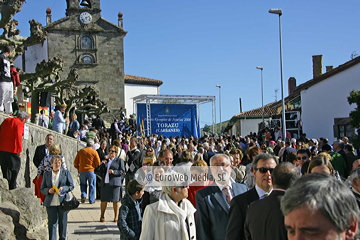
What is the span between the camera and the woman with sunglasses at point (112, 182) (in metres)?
10.2


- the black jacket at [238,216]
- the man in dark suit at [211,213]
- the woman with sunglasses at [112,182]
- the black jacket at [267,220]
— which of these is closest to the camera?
the black jacket at [267,220]

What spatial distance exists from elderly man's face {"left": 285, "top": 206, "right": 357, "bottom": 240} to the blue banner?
29158 millimetres

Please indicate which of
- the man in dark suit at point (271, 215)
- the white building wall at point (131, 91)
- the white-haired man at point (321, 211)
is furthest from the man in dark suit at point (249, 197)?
the white building wall at point (131, 91)

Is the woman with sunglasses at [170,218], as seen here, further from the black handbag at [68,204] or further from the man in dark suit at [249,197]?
the black handbag at [68,204]

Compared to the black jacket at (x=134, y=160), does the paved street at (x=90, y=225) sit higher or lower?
lower

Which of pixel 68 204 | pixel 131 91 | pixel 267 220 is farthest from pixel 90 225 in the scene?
pixel 131 91

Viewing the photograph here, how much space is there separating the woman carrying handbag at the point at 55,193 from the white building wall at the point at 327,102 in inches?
931

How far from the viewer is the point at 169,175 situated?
4.97m

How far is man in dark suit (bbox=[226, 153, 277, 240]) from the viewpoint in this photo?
413 centimetres

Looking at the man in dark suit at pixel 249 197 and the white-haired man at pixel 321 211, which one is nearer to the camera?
the white-haired man at pixel 321 211

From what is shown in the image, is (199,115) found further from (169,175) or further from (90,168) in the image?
(169,175)

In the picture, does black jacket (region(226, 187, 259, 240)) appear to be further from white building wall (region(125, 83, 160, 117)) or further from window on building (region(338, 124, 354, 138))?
white building wall (region(125, 83, 160, 117))

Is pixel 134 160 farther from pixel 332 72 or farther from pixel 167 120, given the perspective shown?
pixel 332 72

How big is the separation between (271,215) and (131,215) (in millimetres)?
2793
